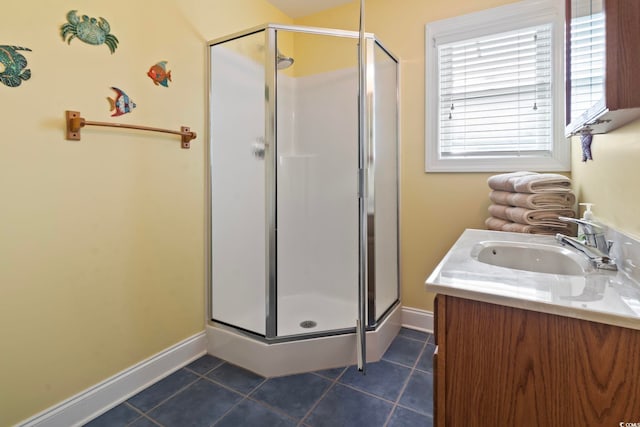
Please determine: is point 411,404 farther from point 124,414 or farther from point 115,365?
point 115,365

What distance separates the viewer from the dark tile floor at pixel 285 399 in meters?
1.46

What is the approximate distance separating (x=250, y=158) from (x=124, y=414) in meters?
1.47

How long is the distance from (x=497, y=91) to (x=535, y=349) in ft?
5.95

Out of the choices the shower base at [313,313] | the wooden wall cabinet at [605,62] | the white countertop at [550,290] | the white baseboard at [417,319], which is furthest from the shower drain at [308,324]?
the wooden wall cabinet at [605,62]

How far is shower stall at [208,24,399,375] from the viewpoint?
1893 millimetres

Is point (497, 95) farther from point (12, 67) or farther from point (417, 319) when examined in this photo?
point (12, 67)

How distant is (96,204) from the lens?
1518 millimetres

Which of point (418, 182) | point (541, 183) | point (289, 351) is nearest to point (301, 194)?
point (418, 182)

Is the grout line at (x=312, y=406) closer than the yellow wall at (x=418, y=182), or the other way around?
the grout line at (x=312, y=406)

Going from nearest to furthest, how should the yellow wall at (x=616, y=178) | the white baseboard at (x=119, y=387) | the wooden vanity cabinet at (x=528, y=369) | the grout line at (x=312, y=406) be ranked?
the wooden vanity cabinet at (x=528, y=369) → the yellow wall at (x=616, y=178) → the white baseboard at (x=119, y=387) → the grout line at (x=312, y=406)

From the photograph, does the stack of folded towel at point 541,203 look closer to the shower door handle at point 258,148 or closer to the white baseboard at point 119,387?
the shower door handle at point 258,148

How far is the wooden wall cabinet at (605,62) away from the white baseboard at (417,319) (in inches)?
60.9

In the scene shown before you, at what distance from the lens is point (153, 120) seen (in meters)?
1.74

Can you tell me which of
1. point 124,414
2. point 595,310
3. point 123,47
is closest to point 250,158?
point 123,47
